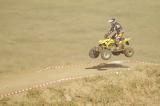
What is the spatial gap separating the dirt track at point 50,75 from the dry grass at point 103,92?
0.78m

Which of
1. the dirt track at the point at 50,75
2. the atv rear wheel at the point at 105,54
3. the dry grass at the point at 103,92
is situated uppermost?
the atv rear wheel at the point at 105,54

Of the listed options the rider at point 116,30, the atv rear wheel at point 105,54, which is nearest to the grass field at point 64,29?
the rider at point 116,30

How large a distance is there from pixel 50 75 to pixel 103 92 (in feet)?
13.5

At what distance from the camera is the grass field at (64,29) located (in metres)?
27.1

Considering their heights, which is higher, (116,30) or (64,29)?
(64,29)

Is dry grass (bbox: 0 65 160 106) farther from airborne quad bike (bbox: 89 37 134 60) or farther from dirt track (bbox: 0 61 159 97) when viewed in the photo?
Answer: airborne quad bike (bbox: 89 37 134 60)

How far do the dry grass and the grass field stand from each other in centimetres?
669

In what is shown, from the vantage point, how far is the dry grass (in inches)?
668

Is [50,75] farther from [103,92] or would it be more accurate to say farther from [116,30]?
[116,30]

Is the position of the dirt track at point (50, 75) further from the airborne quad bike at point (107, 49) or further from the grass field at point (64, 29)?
the grass field at point (64, 29)

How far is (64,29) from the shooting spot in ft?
110

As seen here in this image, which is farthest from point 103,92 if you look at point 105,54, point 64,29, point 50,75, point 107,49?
point 64,29

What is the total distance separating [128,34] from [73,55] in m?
7.51

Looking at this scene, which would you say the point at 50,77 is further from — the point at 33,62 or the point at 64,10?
the point at 64,10
